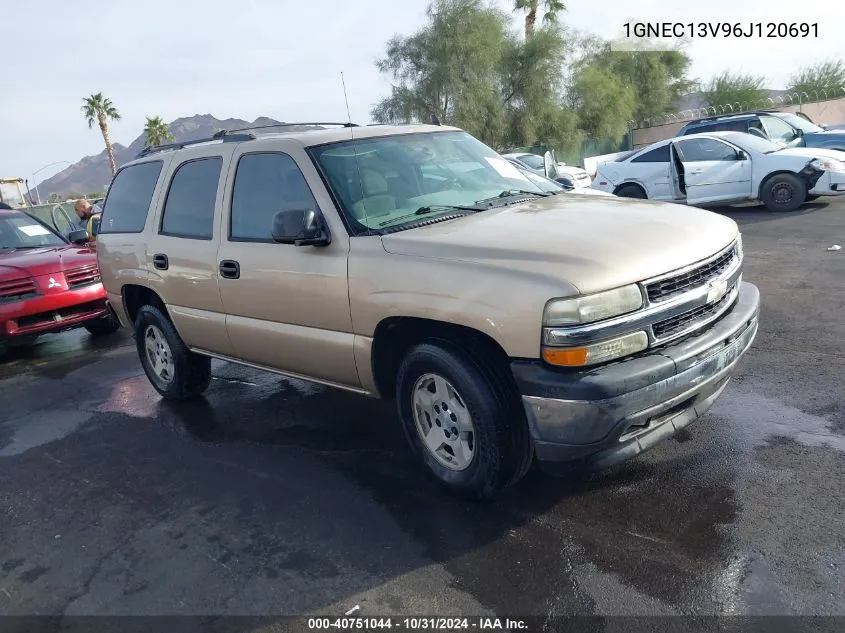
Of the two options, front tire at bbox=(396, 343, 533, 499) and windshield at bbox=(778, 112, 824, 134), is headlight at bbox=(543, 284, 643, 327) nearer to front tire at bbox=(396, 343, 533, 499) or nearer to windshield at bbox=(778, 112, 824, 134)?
front tire at bbox=(396, 343, 533, 499)

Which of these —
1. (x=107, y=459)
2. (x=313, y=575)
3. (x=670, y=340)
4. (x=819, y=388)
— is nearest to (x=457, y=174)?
(x=670, y=340)

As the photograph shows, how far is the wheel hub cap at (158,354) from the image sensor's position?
18.9 feet

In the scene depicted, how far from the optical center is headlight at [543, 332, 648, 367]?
2996 millimetres

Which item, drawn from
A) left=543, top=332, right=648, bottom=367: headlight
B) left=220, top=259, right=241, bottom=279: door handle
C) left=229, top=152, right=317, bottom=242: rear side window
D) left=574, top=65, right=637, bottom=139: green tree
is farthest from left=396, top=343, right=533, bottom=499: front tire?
left=574, top=65, right=637, bottom=139: green tree

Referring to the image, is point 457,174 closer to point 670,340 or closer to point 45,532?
point 670,340

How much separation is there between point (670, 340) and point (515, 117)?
106ft

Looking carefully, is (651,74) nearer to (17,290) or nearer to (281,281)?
(17,290)

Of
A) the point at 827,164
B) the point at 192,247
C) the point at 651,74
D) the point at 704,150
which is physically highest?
the point at 651,74

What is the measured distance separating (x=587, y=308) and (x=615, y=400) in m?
0.40

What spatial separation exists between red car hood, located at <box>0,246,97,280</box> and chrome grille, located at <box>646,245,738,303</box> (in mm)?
7303

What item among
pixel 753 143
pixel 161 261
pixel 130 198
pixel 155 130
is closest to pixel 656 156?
pixel 753 143

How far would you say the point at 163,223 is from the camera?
5.29 m

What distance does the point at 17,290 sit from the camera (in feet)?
25.8

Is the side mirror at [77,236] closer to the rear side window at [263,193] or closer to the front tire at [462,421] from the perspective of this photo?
the rear side window at [263,193]
